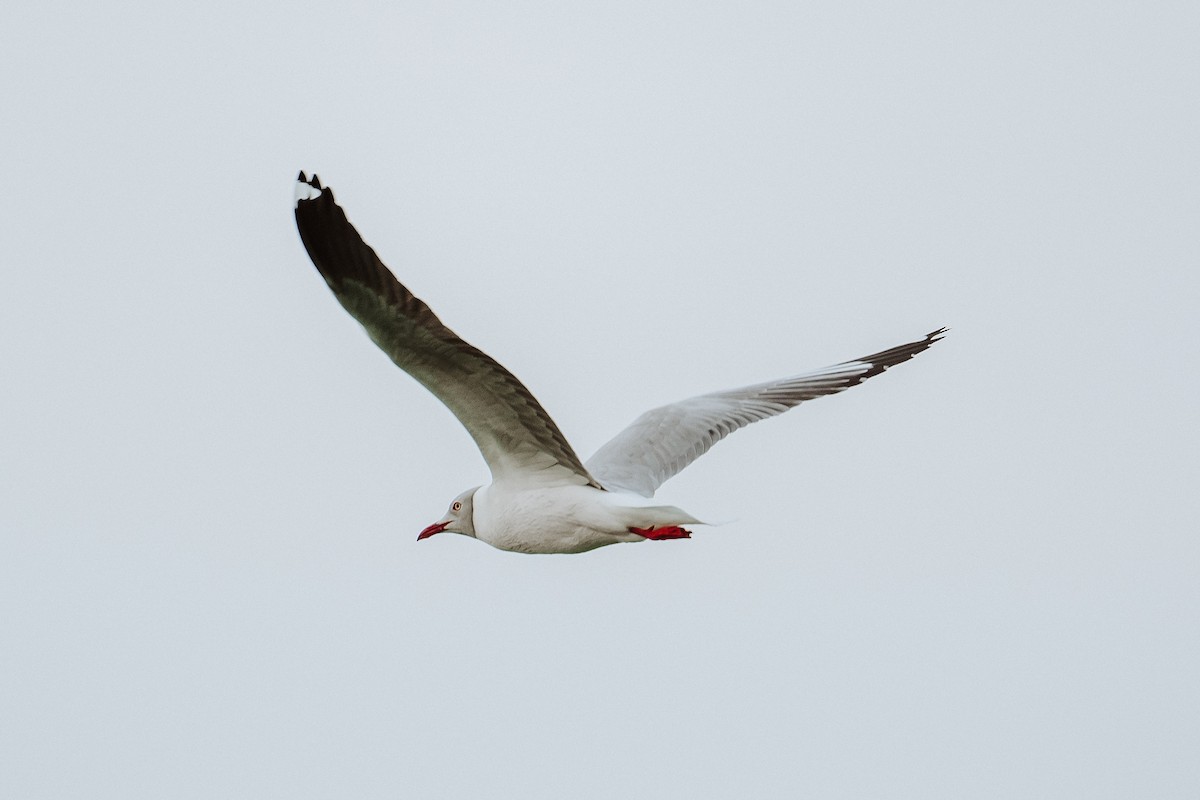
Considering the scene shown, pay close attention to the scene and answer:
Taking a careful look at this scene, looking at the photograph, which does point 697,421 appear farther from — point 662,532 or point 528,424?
point 528,424

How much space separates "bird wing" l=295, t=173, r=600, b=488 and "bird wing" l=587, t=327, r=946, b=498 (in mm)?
1227

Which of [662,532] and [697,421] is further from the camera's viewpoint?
[697,421]

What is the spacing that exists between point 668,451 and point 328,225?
3.42 meters

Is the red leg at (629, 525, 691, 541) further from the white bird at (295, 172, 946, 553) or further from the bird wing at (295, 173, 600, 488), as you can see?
the bird wing at (295, 173, 600, 488)

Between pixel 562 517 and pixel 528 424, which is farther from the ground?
pixel 528 424

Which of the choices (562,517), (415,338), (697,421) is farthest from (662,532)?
(415,338)

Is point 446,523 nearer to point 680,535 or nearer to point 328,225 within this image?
point 680,535

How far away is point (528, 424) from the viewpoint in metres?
9.29

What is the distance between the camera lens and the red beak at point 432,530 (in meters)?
10.6

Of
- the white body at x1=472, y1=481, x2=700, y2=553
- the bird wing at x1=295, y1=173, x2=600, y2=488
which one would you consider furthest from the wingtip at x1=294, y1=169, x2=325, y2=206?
the white body at x1=472, y1=481, x2=700, y2=553

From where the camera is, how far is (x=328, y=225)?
331 inches

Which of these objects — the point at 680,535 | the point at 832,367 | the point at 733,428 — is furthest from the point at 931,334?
the point at 680,535

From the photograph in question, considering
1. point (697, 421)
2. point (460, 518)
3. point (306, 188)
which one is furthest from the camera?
point (697, 421)

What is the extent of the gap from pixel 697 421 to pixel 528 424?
2389mm
